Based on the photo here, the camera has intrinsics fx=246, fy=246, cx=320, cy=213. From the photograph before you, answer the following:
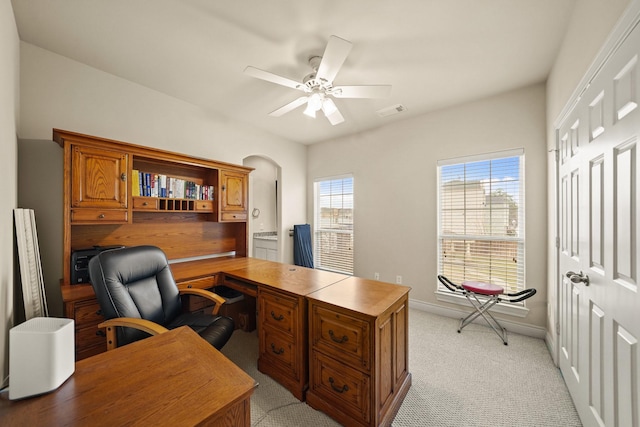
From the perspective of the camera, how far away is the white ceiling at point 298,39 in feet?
5.72

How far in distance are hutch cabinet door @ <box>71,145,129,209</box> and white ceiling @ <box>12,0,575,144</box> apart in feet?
3.05

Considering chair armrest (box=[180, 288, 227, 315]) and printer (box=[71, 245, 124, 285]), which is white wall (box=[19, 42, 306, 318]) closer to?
printer (box=[71, 245, 124, 285])

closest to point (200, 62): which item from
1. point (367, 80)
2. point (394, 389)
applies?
point (367, 80)

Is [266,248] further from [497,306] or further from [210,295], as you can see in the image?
[497,306]

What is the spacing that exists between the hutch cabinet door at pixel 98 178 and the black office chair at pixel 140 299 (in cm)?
64

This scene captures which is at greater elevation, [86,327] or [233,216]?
[233,216]

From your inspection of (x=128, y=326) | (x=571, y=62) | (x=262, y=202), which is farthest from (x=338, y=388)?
(x=262, y=202)

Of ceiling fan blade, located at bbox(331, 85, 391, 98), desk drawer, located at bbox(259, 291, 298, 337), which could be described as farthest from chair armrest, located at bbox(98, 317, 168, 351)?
ceiling fan blade, located at bbox(331, 85, 391, 98)

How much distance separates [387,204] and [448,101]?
5.19 feet

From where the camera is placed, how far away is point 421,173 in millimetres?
3520

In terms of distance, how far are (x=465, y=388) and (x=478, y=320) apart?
1.37 metres

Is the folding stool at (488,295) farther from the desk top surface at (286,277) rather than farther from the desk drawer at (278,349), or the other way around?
the desk drawer at (278,349)

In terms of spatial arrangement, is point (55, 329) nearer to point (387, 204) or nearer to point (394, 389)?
point (394, 389)

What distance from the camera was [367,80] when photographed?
2617 mm
